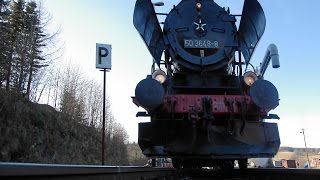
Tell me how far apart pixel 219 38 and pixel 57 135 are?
557 inches

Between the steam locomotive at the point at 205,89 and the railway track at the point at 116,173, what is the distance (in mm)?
354

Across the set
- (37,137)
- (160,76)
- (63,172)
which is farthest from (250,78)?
(37,137)

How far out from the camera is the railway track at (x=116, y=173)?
1.89 meters

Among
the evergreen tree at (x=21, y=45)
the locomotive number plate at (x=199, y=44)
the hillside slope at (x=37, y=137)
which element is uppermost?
the evergreen tree at (x=21, y=45)

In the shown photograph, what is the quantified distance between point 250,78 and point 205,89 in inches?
34.0

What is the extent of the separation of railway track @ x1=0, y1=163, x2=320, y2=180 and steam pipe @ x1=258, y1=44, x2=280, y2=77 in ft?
7.01

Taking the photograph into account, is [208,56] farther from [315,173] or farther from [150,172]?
[315,173]

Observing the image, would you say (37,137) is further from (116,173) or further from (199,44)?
(116,173)

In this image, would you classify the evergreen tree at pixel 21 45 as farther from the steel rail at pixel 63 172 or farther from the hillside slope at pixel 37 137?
the steel rail at pixel 63 172

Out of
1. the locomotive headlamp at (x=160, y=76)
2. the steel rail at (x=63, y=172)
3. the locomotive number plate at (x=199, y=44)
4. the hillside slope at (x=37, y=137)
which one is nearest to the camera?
the steel rail at (x=63, y=172)

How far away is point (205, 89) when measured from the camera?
718 centimetres

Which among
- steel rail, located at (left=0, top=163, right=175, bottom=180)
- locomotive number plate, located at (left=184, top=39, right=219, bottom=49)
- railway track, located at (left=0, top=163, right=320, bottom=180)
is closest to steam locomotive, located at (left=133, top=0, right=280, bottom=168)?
locomotive number plate, located at (left=184, top=39, right=219, bottom=49)

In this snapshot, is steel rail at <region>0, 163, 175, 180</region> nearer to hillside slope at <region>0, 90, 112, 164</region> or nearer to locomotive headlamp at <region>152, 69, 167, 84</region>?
locomotive headlamp at <region>152, 69, 167, 84</region>

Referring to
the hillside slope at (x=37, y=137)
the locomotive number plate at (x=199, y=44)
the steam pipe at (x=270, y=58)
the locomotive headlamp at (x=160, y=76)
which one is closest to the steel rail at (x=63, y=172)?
the locomotive headlamp at (x=160, y=76)
